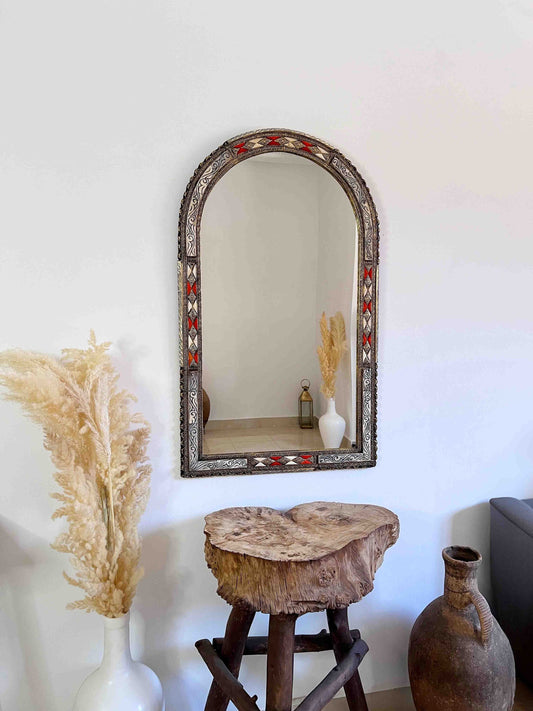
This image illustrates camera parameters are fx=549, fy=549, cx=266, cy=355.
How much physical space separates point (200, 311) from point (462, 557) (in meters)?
1.19

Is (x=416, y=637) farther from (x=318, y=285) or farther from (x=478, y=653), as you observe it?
(x=318, y=285)

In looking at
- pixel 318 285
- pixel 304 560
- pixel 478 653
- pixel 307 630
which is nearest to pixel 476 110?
pixel 318 285

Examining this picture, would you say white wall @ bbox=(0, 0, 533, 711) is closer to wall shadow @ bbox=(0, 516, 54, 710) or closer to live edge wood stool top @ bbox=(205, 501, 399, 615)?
wall shadow @ bbox=(0, 516, 54, 710)

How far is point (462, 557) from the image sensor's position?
1.82 m

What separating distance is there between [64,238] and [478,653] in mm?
1782

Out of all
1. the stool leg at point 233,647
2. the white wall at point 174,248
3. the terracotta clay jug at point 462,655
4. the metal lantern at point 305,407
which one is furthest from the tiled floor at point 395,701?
the metal lantern at point 305,407

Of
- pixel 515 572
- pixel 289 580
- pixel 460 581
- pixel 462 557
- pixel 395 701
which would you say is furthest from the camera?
pixel 395 701

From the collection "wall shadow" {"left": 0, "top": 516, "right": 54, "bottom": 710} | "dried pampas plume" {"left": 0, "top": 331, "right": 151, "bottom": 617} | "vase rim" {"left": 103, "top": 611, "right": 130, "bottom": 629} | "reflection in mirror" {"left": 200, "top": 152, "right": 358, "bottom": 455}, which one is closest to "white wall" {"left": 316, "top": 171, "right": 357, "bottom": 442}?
"reflection in mirror" {"left": 200, "top": 152, "right": 358, "bottom": 455}

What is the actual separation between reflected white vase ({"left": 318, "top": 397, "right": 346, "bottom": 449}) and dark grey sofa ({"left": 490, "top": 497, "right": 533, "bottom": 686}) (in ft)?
2.21

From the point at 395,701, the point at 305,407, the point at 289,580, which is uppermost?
the point at 305,407

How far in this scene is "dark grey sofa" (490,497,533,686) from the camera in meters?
1.86

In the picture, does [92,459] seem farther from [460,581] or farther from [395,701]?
[395,701]

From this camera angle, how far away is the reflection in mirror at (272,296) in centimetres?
180

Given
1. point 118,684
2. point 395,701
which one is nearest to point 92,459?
point 118,684
